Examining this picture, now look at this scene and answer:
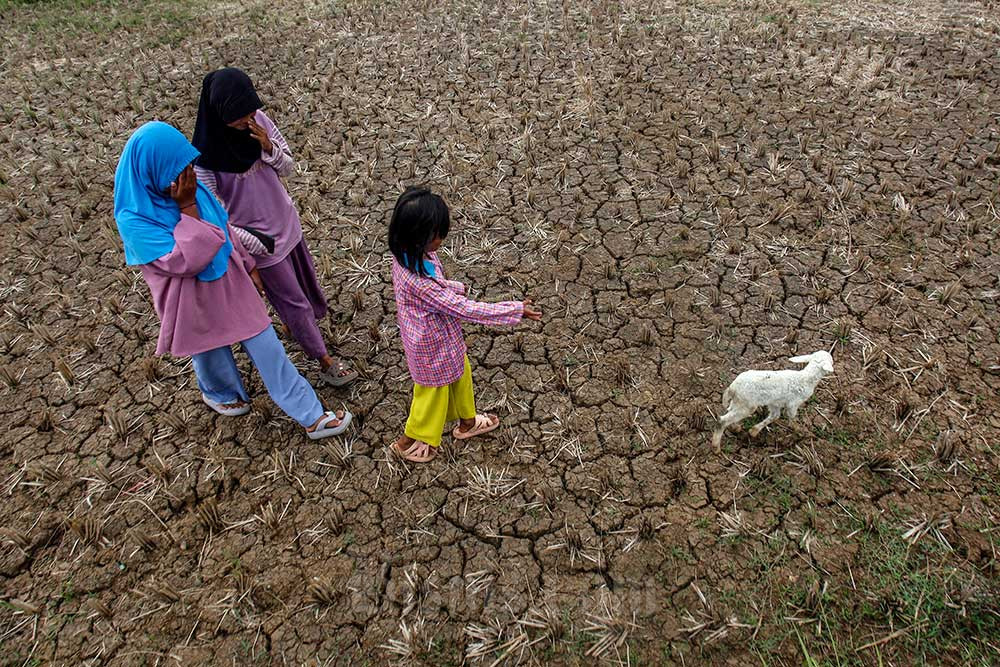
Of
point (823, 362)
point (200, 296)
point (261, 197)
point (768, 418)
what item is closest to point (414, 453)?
point (200, 296)

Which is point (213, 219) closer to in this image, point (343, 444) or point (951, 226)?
point (343, 444)

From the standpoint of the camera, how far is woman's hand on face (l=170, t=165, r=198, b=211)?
2635mm

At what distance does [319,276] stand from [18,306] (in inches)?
85.6

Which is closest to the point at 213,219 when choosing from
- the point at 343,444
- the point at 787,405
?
the point at 343,444

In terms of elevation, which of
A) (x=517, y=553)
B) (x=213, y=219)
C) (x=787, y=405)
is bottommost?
(x=517, y=553)

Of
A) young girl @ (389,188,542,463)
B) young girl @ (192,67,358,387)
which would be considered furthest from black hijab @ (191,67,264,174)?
young girl @ (389,188,542,463)

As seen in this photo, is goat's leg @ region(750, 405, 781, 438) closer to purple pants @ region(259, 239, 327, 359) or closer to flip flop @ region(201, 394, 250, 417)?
purple pants @ region(259, 239, 327, 359)

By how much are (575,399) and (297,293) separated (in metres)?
1.71

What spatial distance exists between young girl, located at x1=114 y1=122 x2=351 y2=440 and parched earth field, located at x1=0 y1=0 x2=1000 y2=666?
41 cm

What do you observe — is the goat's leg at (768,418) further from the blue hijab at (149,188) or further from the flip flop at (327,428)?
the blue hijab at (149,188)

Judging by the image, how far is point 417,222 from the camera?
8.18 ft

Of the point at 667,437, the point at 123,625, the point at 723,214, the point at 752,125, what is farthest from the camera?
the point at 752,125

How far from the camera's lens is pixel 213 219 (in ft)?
9.41

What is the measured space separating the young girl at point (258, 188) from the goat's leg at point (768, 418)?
231 centimetres
